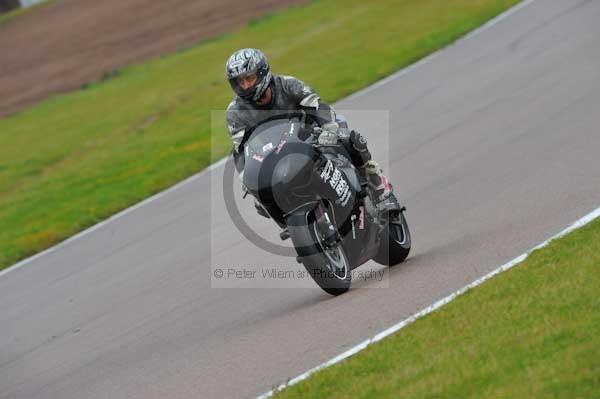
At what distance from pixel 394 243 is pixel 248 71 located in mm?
1939

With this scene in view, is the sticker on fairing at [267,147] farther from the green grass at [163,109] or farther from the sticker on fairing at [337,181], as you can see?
the green grass at [163,109]

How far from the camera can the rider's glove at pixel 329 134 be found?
8.53 m

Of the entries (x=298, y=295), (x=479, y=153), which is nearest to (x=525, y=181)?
(x=479, y=153)

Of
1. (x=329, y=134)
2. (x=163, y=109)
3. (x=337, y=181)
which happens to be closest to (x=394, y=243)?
(x=337, y=181)

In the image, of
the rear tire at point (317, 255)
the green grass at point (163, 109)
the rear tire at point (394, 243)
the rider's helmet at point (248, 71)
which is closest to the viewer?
the rear tire at point (317, 255)

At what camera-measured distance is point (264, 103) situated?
8.64 m

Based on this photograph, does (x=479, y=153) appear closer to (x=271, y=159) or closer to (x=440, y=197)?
(x=440, y=197)

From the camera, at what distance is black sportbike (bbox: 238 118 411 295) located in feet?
26.6

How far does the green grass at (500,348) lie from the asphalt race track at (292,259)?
1.78 ft

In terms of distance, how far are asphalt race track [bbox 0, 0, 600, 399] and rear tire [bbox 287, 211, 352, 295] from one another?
198 millimetres

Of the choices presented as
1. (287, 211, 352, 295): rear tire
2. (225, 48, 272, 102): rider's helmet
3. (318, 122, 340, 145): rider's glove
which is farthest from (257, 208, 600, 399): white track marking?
(225, 48, 272, 102): rider's helmet

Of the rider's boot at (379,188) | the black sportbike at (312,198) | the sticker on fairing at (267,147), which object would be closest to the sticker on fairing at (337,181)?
the black sportbike at (312,198)

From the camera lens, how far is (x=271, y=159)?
26.6ft

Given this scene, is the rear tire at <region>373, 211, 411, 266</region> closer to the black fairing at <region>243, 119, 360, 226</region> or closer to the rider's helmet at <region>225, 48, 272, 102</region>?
the black fairing at <region>243, 119, 360, 226</region>
